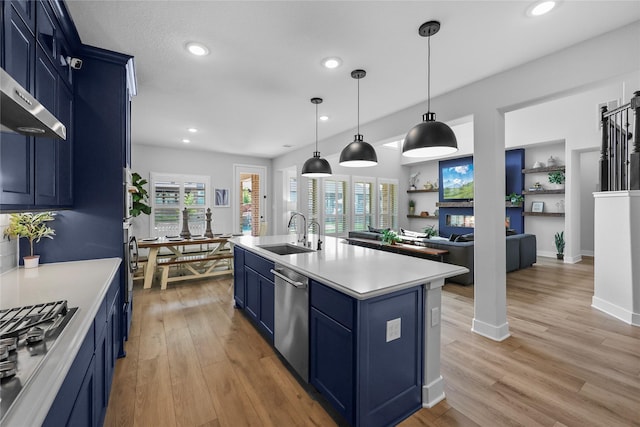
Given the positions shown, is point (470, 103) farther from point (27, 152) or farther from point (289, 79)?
point (27, 152)

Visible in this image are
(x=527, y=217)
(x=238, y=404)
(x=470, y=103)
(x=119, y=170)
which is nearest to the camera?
(x=238, y=404)

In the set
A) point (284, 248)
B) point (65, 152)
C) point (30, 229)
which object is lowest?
point (284, 248)

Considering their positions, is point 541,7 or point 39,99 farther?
point 541,7

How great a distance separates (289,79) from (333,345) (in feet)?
8.65

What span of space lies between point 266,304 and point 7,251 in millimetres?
1900

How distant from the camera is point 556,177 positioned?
660 centimetres

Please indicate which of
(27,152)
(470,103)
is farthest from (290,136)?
(27,152)

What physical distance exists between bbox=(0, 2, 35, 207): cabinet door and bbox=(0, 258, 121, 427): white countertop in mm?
495

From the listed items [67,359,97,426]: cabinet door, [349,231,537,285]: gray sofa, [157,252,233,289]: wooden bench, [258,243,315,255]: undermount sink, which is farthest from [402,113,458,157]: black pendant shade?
[157,252,233,289]: wooden bench

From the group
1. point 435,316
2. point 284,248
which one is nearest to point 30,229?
point 284,248

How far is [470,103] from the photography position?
2982mm

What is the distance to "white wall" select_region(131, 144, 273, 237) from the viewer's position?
6.21 m

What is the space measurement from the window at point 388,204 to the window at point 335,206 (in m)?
1.48

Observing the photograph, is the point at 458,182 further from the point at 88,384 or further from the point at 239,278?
the point at 88,384
